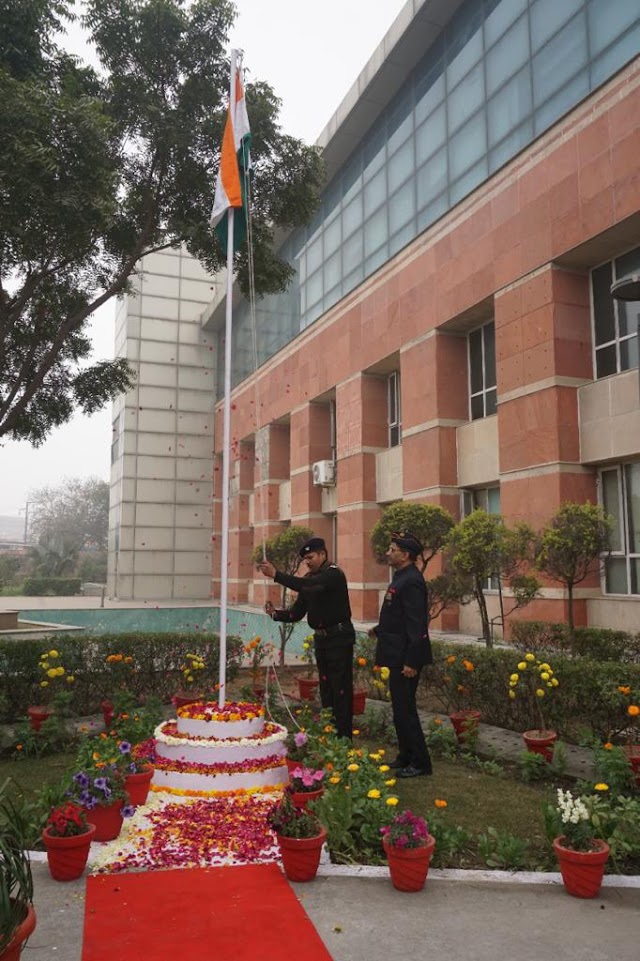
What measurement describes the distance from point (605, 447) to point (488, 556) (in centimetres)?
404

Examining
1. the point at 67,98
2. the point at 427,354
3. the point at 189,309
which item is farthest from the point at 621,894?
the point at 189,309

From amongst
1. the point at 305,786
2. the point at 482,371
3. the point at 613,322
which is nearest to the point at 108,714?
the point at 305,786

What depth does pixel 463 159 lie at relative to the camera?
17.5 meters

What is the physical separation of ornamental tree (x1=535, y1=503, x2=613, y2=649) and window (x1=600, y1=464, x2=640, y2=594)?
3.04m

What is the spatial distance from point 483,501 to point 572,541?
7.33 m

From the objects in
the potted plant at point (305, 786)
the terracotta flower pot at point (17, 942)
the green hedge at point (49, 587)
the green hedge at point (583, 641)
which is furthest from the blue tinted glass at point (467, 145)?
the green hedge at point (49, 587)

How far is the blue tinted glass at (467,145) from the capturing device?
55.2 ft

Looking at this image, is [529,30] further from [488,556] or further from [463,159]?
[488,556]

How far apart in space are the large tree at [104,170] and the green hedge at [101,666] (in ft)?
12.1

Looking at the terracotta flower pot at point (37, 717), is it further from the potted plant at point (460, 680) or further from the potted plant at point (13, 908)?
the potted plant at point (13, 908)

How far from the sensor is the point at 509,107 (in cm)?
1584

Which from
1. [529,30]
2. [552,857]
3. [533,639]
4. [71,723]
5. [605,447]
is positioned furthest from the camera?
[529,30]

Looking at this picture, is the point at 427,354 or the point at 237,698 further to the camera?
the point at 427,354

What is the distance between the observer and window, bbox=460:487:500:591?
16844 millimetres
